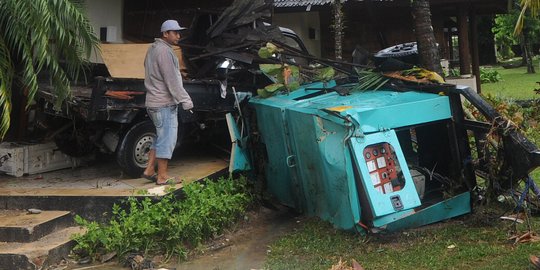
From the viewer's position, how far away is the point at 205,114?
7047 mm

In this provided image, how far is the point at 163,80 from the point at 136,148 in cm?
97

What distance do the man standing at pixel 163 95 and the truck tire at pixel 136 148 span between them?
49cm

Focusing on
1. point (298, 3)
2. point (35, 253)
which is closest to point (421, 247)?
point (35, 253)

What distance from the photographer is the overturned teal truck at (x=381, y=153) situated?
4551 millimetres

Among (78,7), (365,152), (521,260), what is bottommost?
(521,260)

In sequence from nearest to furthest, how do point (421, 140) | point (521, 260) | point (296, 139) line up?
1. point (521, 260)
2. point (296, 139)
3. point (421, 140)

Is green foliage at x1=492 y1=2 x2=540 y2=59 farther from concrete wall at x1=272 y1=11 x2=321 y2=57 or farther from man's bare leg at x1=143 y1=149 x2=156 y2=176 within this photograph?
man's bare leg at x1=143 y1=149 x2=156 y2=176

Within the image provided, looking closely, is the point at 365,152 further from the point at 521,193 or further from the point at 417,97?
the point at 521,193

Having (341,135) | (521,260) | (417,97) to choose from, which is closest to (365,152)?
(341,135)

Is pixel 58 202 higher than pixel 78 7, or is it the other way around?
pixel 78 7

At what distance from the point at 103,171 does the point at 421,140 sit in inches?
154

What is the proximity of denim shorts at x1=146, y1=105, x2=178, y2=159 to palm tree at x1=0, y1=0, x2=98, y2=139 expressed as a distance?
0.92 m

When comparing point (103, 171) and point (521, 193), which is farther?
point (103, 171)

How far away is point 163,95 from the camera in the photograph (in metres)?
5.89
